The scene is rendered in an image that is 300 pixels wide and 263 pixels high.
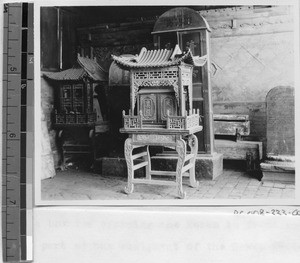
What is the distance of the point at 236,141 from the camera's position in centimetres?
293

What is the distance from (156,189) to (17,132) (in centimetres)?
93

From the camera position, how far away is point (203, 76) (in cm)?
280

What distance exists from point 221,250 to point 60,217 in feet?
2.69

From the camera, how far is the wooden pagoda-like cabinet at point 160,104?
2342 mm

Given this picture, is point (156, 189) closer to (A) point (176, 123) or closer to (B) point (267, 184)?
(A) point (176, 123)

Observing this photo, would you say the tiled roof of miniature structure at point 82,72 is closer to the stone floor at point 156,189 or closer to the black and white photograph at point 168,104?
the black and white photograph at point 168,104

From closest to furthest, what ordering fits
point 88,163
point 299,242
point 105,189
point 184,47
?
1. point 299,242
2. point 105,189
3. point 184,47
4. point 88,163

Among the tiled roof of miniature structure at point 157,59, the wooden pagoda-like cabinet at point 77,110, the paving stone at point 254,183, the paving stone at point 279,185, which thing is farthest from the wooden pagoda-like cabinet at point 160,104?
the wooden pagoda-like cabinet at point 77,110

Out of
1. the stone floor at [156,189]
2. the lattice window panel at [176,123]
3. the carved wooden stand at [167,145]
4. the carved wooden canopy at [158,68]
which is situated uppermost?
the carved wooden canopy at [158,68]

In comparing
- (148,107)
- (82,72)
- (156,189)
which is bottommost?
(156,189)

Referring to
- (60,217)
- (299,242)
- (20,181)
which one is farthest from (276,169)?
(20,181)

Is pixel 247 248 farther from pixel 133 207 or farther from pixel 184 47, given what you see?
pixel 184 47

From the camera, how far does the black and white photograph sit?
2361mm

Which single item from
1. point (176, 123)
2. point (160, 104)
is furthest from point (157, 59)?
point (176, 123)
